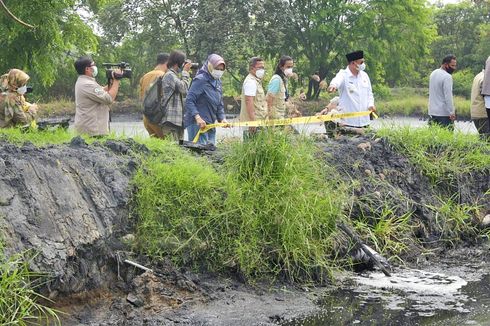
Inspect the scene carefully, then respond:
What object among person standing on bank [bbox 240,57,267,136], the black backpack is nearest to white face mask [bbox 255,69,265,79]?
person standing on bank [bbox 240,57,267,136]

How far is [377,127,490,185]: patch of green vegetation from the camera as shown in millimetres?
11703

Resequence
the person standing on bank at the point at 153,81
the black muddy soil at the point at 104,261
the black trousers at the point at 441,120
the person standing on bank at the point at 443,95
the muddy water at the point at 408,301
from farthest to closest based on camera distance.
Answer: the black trousers at the point at 441,120 → the person standing on bank at the point at 443,95 → the person standing on bank at the point at 153,81 → the muddy water at the point at 408,301 → the black muddy soil at the point at 104,261

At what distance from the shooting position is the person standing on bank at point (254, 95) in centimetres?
1093

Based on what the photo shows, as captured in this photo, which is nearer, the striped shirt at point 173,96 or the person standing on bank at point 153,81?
the striped shirt at point 173,96

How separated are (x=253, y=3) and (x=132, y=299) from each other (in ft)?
106

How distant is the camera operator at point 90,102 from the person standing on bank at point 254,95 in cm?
172

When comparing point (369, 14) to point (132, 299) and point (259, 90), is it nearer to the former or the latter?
point (259, 90)

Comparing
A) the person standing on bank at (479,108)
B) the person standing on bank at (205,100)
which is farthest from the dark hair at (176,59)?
the person standing on bank at (479,108)

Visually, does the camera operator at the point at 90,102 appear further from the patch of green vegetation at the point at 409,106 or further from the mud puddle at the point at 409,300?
the patch of green vegetation at the point at 409,106

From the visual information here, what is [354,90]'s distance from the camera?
1189 centimetres

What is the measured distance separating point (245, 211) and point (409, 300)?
69.1 inches

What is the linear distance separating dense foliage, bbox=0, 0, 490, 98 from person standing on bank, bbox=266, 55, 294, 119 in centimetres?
1890

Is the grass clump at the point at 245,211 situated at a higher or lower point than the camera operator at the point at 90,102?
lower

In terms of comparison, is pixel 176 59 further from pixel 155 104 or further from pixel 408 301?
pixel 408 301
